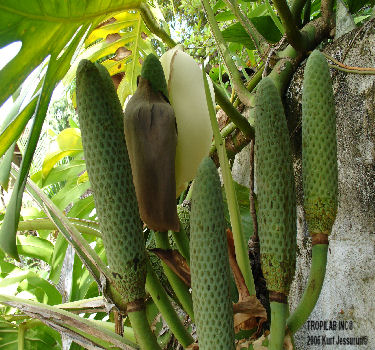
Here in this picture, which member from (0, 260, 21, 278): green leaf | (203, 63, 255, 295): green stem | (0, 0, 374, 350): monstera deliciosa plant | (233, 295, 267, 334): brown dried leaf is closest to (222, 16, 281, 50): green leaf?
(0, 0, 374, 350): monstera deliciosa plant

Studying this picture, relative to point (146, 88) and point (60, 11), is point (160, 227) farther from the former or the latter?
point (60, 11)

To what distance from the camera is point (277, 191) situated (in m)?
0.40

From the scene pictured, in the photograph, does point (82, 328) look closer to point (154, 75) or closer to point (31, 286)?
point (154, 75)

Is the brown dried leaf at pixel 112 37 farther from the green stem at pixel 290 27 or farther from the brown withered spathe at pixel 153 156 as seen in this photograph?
the brown withered spathe at pixel 153 156

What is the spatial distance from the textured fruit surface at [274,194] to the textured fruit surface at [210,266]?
4 centimetres

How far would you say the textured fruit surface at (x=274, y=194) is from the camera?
391 millimetres

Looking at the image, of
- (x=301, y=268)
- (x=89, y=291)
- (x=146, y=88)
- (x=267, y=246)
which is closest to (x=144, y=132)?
(x=146, y=88)

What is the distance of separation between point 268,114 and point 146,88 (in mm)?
123

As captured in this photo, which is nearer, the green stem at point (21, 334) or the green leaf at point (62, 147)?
the green stem at point (21, 334)

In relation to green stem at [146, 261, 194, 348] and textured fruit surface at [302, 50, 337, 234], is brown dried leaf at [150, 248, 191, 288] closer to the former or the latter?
green stem at [146, 261, 194, 348]

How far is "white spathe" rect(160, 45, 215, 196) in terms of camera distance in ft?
1.56

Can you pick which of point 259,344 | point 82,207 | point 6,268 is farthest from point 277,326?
point 6,268

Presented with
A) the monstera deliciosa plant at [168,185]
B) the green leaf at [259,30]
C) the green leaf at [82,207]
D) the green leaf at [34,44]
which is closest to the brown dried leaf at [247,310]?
the monstera deliciosa plant at [168,185]

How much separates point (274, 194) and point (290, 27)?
320mm
